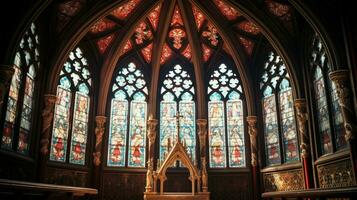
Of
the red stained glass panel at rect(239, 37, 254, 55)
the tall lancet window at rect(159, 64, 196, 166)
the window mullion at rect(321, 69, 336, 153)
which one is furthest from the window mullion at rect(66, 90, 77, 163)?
the window mullion at rect(321, 69, 336, 153)

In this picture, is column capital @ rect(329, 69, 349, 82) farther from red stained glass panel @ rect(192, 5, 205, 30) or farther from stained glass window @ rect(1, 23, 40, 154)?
stained glass window @ rect(1, 23, 40, 154)

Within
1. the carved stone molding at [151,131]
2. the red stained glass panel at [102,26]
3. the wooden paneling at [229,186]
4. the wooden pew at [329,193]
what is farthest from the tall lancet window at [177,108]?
the wooden pew at [329,193]

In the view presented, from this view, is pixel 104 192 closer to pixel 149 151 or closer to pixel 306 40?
pixel 149 151

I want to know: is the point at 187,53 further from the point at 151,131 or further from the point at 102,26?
the point at 151,131

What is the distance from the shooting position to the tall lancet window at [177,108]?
61.1ft

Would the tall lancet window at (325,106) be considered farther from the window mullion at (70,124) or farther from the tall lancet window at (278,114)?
the window mullion at (70,124)

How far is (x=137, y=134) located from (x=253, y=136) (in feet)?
18.5

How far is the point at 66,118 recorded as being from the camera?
55.3ft

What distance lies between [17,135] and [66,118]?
3.38 m

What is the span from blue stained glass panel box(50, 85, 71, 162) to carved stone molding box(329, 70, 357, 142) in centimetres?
1117

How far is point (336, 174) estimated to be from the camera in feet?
42.9

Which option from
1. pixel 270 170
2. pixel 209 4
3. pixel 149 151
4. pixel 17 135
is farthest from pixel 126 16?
pixel 270 170

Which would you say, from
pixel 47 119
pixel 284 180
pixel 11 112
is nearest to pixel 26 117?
pixel 47 119

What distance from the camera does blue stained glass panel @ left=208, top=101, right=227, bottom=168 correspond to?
59.9ft
